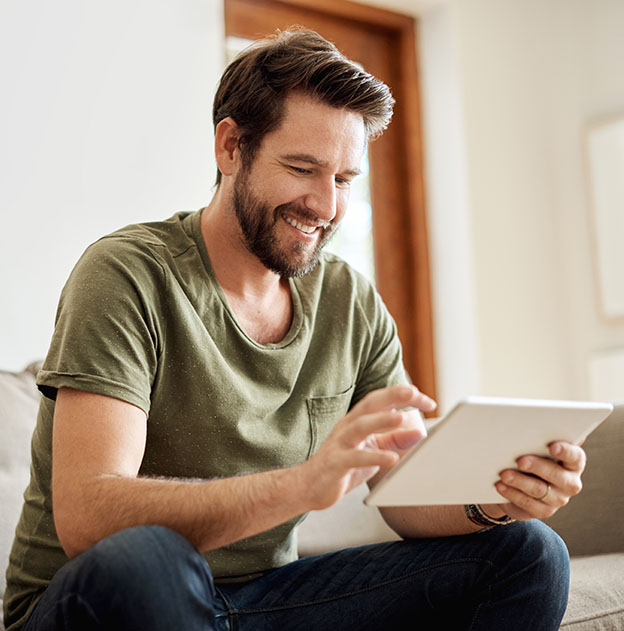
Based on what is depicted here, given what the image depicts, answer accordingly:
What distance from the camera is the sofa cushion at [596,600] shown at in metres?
1.39

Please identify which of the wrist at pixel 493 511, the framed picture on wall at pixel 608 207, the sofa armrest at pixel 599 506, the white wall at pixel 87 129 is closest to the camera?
the wrist at pixel 493 511

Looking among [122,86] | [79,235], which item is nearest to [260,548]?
[79,235]

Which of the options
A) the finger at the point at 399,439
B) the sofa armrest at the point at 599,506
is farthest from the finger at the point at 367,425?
the sofa armrest at the point at 599,506

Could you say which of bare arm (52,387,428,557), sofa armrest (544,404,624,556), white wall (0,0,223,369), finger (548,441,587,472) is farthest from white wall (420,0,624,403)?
bare arm (52,387,428,557)

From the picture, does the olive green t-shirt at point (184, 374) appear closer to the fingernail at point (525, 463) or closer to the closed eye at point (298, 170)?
the closed eye at point (298, 170)

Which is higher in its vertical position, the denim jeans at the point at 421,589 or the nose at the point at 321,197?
the nose at the point at 321,197

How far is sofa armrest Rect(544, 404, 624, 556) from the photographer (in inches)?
69.0

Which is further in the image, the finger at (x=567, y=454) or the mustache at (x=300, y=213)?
the mustache at (x=300, y=213)

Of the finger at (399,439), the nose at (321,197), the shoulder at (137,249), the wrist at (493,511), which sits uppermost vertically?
the nose at (321,197)

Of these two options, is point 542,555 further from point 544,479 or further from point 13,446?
point 13,446

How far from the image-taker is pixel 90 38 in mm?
2395

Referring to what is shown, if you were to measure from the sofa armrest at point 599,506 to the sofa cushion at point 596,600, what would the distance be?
0.55 ft

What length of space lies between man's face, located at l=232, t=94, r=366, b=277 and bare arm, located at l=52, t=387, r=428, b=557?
1.41 feet

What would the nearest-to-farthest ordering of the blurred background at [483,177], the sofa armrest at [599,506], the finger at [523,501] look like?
the finger at [523,501] < the sofa armrest at [599,506] < the blurred background at [483,177]
